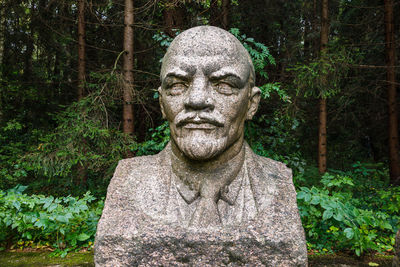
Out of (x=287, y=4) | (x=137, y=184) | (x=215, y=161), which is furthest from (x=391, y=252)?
(x=287, y=4)

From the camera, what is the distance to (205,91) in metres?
2.15

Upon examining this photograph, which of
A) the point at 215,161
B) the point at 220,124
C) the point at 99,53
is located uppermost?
the point at 99,53

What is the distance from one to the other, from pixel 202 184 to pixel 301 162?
2.77 meters

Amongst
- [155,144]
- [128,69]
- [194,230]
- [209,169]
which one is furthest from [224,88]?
[128,69]

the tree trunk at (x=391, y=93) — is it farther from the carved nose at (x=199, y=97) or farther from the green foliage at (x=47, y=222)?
the green foliage at (x=47, y=222)

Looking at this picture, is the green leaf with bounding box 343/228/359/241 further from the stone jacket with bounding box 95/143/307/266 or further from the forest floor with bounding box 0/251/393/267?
the stone jacket with bounding box 95/143/307/266

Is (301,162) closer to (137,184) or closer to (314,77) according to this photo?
(314,77)

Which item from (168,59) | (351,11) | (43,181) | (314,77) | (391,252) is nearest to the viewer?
(168,59)

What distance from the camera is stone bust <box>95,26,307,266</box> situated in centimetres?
210

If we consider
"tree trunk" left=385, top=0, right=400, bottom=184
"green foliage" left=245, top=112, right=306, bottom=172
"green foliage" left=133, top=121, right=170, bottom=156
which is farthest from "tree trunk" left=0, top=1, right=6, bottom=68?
"tree trunk" left=385, top=0, right=400, bottom=184

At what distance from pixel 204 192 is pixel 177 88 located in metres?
0.72

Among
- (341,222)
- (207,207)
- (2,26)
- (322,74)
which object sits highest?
(2,26)

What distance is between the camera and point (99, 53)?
6.68 m

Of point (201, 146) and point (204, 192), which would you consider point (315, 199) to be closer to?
point (204, 192)
